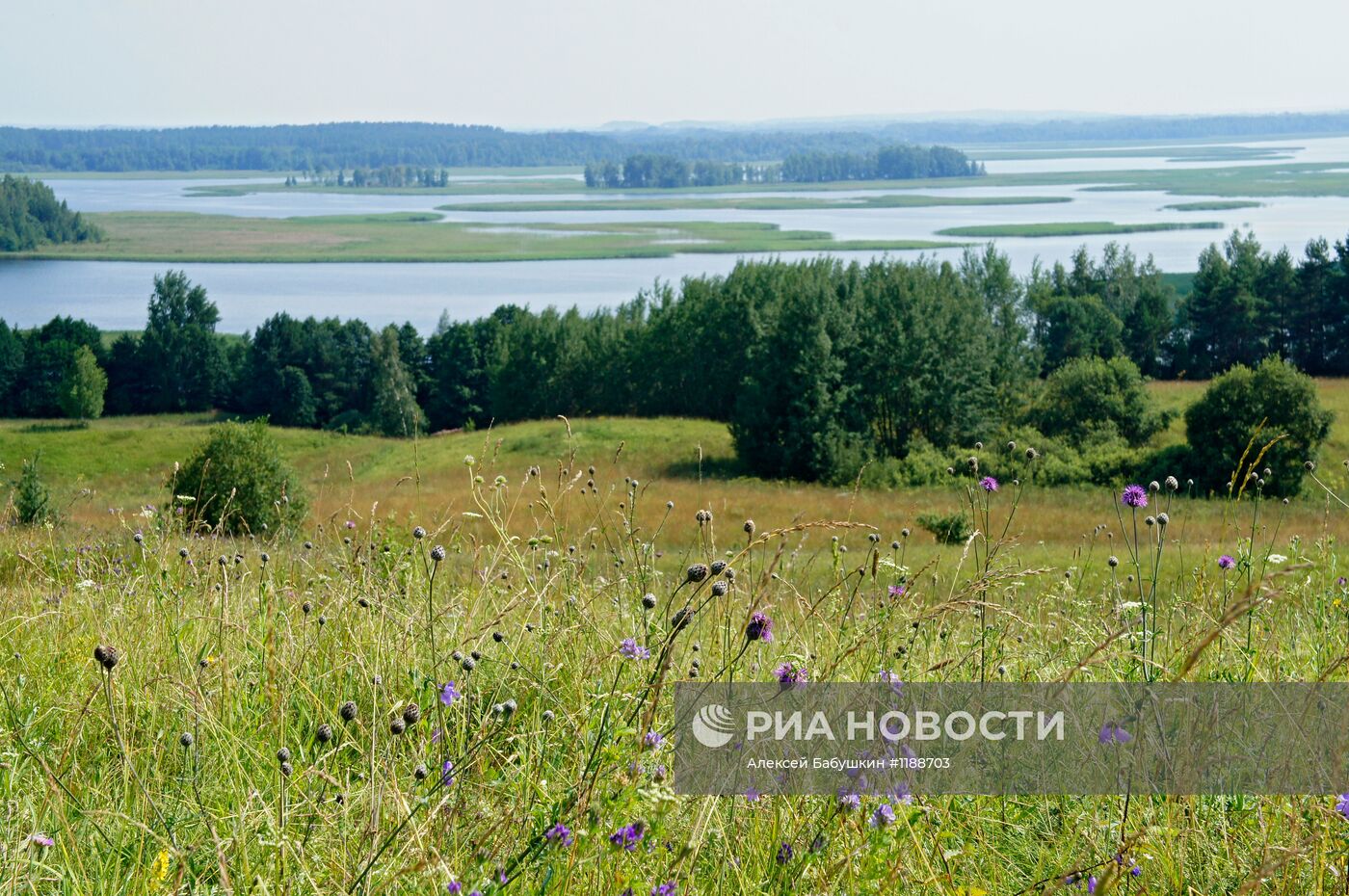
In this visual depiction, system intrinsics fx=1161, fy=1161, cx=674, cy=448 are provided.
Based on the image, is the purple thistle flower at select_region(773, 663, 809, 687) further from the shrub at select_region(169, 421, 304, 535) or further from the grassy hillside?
the grassy hillside

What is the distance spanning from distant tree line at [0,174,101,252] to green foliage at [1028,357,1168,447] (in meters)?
149

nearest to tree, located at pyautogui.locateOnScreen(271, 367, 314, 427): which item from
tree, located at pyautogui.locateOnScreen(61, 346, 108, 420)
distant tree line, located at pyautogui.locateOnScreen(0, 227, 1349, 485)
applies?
distant tree line, located at pyautogui.locateOnScreen(0, 227, 1349, 485)

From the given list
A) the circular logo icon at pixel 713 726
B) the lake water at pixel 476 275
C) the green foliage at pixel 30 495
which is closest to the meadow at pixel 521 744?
the circular logo icon at pixel 713 726

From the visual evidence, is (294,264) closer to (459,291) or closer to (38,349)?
(459,291)

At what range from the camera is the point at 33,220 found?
156875mm

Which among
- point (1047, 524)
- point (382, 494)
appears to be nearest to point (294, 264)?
point (382, 494)

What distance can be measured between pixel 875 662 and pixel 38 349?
3016 inches

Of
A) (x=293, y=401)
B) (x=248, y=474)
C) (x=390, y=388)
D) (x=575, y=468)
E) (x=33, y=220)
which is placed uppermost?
(x=33, y=220)

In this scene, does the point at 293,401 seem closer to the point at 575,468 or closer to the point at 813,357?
the point at 813,357

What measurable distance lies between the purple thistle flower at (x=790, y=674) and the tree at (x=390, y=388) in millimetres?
64003

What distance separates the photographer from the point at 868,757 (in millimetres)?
2475

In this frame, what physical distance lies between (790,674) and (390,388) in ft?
218

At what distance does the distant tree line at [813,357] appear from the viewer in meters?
41.1

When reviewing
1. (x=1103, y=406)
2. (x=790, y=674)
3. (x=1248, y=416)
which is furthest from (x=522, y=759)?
(x=1103, y=406)
